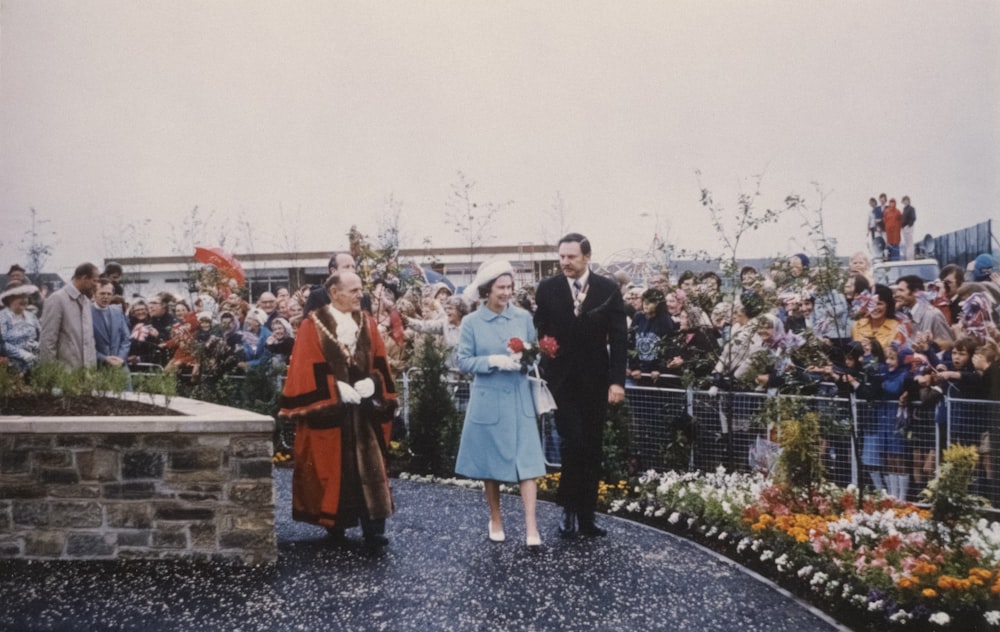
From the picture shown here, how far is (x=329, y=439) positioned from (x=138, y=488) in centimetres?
104

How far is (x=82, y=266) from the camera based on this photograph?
6.50 meters

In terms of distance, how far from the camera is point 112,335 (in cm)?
796

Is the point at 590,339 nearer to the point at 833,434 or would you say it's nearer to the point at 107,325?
the point at 833,434

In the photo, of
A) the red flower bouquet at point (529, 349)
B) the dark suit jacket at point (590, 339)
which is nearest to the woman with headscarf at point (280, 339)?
the dark suit jacket at point (590, 339)

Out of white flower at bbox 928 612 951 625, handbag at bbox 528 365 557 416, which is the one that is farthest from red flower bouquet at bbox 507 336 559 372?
white flower at bbox 928 612 951 625

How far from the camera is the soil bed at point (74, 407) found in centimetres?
503

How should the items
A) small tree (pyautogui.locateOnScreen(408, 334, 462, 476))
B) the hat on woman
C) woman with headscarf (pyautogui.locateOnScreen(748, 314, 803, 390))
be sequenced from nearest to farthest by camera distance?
woman with headscarf (pyautogui.locateOnScreen(748, 314, 803, 390))
the hat on woman
small tree (pyautogui.locateOnScreen(408, 334, 462, 476))

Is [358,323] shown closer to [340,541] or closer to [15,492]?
[340,541]

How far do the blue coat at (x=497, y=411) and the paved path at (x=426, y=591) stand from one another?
0.47m

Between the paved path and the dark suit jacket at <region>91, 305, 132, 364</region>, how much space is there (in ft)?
11.6

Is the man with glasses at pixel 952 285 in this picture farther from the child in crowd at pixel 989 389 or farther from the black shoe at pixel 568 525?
the black shoe at pixel 568 525

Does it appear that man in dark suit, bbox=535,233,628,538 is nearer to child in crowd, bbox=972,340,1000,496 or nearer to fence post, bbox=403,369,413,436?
child in crowd, bbox=972,340,1000,496

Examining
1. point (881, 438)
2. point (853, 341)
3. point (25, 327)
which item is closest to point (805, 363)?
point (853, 341)

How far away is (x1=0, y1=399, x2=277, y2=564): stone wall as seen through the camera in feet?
15.0
